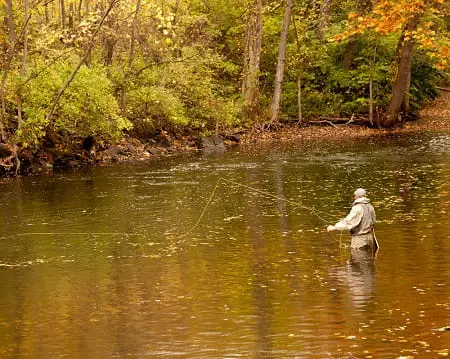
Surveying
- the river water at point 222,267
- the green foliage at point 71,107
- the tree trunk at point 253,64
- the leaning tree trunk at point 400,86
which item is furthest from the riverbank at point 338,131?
the river water at point 222,267

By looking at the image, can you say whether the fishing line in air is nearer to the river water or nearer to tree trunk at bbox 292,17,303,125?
the river water

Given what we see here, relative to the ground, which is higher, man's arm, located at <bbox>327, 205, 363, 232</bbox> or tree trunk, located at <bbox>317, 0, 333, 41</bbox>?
tree trunk, located at <bbox>317, 0, 333, 41</bbox>

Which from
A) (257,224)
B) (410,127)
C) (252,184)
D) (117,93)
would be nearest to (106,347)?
(257,224)

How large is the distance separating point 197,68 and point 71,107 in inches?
413

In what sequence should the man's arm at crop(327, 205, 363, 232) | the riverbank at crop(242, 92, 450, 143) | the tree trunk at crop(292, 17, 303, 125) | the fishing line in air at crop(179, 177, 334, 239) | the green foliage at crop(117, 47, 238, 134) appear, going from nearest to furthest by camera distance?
the man's arm at crop(327, 205, 363, 232), the fishing line in air at crop(179, 177, 334, 239), the green foliage at crop(117, 47, 238, 134), the riverbank at crop(242, 92, 450, 143), the tree trunk at crop(292, 17, 303, 125)

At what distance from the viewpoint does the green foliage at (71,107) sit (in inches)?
1206

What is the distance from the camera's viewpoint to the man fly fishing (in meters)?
16.0

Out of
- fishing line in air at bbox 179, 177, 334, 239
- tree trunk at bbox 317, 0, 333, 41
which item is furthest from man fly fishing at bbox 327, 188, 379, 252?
tree trunk at bbox 317, 0, 333, 41

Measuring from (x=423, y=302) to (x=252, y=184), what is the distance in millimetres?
14632

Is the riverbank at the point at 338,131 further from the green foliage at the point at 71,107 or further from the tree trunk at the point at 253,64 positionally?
the green foliage at the point at 71,107

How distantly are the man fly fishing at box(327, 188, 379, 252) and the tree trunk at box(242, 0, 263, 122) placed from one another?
28.6 metres

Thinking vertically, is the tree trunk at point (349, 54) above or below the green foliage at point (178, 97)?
above

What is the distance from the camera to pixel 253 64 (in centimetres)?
4634

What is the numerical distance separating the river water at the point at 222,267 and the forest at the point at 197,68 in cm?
420
